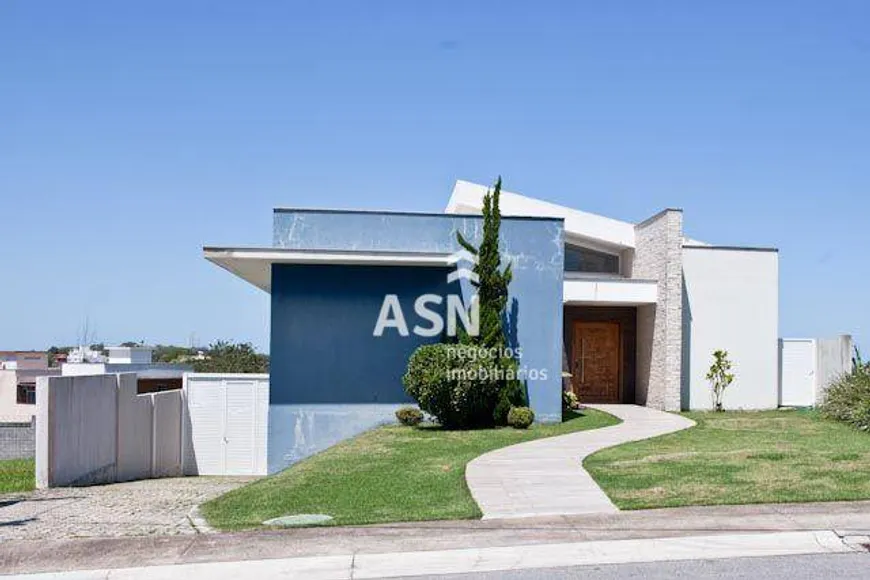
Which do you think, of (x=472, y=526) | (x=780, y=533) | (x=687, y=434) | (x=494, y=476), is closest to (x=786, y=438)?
(x=687, y=434)

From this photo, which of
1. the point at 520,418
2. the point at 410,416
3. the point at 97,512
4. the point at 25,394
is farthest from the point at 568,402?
the point at 25,394

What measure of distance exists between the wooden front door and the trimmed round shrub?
789 centimetres

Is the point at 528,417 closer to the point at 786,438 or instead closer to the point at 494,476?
the point at 786,438

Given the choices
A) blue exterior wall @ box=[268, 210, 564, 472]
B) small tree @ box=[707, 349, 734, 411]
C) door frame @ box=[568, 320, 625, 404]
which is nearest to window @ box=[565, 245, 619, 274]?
door frame @ box=[568, 320, 625, 404]

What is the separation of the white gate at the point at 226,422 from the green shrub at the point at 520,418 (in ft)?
20.4

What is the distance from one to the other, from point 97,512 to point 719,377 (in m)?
17.3

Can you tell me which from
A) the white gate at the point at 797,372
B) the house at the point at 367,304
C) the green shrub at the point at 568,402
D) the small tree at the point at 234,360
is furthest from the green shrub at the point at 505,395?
the small tree at the point at 234,360

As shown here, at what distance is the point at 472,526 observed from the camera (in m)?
8.29

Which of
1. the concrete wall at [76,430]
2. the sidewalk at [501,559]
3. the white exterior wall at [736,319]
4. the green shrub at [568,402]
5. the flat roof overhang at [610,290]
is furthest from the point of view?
the white exterior wall at [736,319]

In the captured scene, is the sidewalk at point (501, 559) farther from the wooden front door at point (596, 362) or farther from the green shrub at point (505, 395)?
the wooden front door at point (596, 362)

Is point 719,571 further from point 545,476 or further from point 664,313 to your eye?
point 664,313

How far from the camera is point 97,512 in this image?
10141 millimetres

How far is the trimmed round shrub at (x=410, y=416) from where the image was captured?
17.6 m

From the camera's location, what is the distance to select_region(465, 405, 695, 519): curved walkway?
30.0 ft
